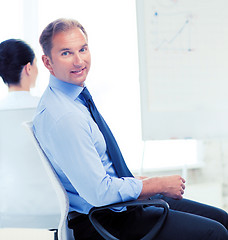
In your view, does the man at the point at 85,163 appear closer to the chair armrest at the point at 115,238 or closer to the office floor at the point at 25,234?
the chair armrest at the point at 115,238

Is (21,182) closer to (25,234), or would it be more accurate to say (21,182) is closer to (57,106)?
(25,234)

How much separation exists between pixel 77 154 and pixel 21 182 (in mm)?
1020

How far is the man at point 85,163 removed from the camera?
110cm

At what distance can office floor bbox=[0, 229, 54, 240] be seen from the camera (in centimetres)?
245

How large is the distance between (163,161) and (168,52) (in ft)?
3.55

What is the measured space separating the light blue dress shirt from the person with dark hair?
104cm

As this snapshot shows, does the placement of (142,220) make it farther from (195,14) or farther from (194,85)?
(195,14)

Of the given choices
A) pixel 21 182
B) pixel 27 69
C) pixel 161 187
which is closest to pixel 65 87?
pixel 161 187

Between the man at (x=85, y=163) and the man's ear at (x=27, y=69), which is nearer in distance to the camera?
the man at (x=85, y=163)

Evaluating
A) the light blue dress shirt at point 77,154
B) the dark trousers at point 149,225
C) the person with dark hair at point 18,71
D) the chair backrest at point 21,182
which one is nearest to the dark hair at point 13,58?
the person with dark hair at point 18,71

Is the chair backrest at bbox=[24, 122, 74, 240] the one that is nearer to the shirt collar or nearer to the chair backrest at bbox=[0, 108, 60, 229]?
the shirt collar

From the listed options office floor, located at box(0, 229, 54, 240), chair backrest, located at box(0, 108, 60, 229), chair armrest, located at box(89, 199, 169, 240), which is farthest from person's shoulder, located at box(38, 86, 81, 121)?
office floor, located at box(0, 229, 54, 240)

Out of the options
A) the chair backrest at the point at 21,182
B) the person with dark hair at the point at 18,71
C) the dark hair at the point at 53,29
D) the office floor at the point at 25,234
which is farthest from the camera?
the office floor at the point at 25,234

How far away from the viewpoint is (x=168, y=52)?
2420mm
